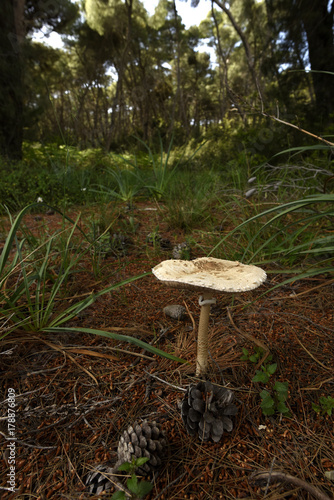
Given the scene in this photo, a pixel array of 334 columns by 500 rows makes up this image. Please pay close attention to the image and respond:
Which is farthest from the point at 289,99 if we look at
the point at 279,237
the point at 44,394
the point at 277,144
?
the point at 44,394

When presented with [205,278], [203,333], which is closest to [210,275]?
[205,278]

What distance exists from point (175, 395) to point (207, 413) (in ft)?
0.63

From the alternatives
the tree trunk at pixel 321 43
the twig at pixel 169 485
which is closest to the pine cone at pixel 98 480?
the twig at pixel 169 485

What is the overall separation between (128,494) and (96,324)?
0.81m

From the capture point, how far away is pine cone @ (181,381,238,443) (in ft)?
3.04

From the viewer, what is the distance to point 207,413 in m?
0.93

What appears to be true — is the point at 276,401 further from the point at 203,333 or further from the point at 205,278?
the point at 205,278

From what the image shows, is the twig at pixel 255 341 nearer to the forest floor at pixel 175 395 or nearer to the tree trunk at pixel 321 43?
the forest floor at pixel 175 395

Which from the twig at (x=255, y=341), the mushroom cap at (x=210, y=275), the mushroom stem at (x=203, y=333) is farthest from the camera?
the twig at (x=255, y=341)

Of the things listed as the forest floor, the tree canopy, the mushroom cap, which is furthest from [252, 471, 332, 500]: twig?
the tree canopy

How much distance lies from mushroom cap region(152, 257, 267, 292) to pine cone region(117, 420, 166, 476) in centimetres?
51

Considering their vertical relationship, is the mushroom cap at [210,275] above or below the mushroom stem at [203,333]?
above

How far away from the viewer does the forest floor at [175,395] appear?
2.72 ft

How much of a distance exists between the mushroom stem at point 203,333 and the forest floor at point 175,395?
0.19 feet
